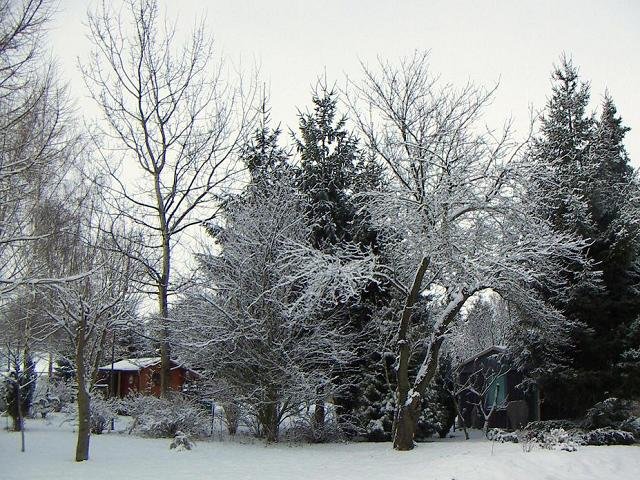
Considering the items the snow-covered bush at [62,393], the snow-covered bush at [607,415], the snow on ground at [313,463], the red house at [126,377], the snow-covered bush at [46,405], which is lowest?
the snow on ground at [313,463]

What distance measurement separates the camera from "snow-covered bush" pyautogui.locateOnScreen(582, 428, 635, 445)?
47.7 ft

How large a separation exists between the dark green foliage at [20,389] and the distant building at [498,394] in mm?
15157

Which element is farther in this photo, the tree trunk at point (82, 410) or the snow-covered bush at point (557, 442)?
the snow-covered bush at point (557, 442)

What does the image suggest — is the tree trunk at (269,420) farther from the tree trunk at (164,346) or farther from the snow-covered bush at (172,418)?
the tree trunk at (164,346)

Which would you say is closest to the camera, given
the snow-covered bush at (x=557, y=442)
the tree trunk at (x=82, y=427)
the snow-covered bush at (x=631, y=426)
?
the tree trunk at (x=82, y=427)

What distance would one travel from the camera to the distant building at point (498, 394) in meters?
20.4

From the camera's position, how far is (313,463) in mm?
12367

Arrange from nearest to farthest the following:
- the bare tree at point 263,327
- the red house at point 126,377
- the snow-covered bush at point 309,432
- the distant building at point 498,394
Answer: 1. the bare tree at point 263,327
2. the snow-covered bush at point 309,432
3. the distant building at point 498,394
4. the red house at point 126,377

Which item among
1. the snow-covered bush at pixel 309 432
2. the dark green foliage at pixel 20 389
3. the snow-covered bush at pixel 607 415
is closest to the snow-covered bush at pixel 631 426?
the snow-covered bush at pixel 607 415

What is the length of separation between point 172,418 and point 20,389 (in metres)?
5.49

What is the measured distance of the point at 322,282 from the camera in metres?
13.5

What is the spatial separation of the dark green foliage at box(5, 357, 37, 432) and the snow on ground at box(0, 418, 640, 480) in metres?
4.52

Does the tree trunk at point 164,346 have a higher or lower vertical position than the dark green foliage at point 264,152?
lower

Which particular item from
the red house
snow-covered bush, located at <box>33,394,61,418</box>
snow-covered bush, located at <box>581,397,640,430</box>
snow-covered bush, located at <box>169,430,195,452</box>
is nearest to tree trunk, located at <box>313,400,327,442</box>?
snow-covered bush, located at <box>169,430,195,452</box>
